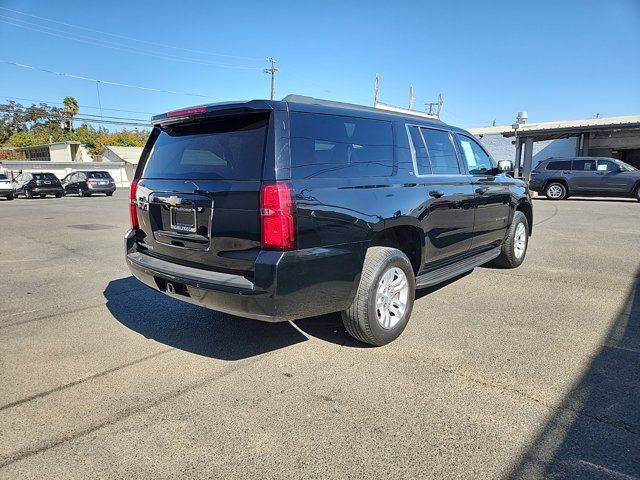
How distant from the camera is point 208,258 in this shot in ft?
10.9

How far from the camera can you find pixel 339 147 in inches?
139

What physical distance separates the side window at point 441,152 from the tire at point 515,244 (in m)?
1.77

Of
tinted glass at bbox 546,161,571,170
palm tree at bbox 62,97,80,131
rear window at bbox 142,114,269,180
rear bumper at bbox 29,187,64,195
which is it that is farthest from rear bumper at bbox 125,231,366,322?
palm tree at bbox 62,97,80,131

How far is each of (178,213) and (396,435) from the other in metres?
2.25

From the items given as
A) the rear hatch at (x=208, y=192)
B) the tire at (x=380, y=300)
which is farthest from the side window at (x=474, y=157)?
the rear hatch at (x=208, y=192)

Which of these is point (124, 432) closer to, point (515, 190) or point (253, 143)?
point (253, 143)

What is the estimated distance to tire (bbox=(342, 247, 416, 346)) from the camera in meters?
3.53

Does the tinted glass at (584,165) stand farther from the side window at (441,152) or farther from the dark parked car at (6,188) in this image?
the dark parked car at (6,188)

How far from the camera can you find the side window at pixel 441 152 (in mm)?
4562

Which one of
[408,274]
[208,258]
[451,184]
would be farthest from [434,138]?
[208,258]

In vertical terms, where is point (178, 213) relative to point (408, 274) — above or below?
above

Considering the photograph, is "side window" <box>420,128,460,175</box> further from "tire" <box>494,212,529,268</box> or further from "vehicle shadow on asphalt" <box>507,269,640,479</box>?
"vehicle shadow on asphalt" <box>507,269,640,479</box>

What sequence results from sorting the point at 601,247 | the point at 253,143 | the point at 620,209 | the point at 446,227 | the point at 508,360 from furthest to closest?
1. the point at 620,209
2. the point at 601,247
3. the point at 446,227
4. the point at 508,360
5. the point at 253,143

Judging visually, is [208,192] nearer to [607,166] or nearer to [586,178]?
[586,178]
